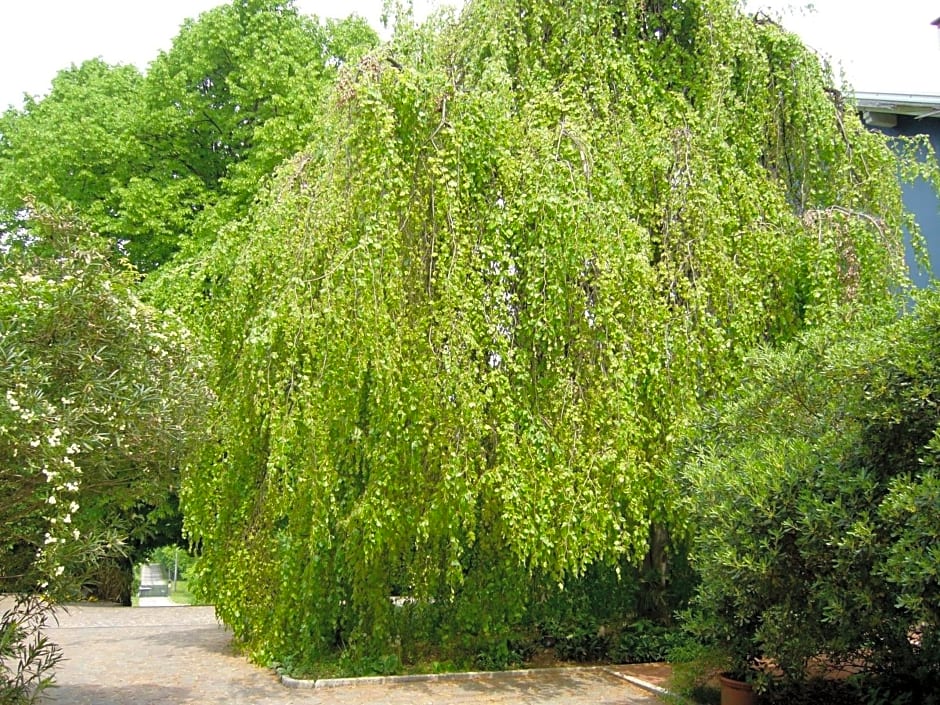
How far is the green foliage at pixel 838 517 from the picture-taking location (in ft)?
16.0

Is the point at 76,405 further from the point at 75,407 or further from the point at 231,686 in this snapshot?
the point at 231,686

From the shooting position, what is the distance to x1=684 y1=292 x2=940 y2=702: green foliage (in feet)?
16.0

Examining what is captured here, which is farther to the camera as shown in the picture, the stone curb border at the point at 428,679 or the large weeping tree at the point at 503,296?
the stone curb border at the point at 428,679

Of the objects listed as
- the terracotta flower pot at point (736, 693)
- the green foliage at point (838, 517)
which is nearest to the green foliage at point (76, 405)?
the green foliage at point (838, 517)

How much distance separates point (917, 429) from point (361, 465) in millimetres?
4617

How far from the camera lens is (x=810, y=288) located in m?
8.52

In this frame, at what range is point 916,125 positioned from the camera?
52.5 feet

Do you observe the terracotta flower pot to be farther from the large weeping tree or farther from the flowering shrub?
the flowering shrub

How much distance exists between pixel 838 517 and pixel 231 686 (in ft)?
18.6

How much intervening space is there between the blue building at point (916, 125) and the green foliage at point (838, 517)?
33.6 ft

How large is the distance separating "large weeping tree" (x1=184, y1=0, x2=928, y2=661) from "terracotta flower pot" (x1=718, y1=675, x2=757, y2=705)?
1269mm

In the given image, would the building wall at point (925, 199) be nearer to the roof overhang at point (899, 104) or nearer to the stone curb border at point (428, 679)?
the roof overhang at point (899, 104)

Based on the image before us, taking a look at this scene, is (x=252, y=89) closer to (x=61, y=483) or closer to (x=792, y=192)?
(x=792, y=192)

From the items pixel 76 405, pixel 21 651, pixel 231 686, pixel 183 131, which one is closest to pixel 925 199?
pixel 183 131
